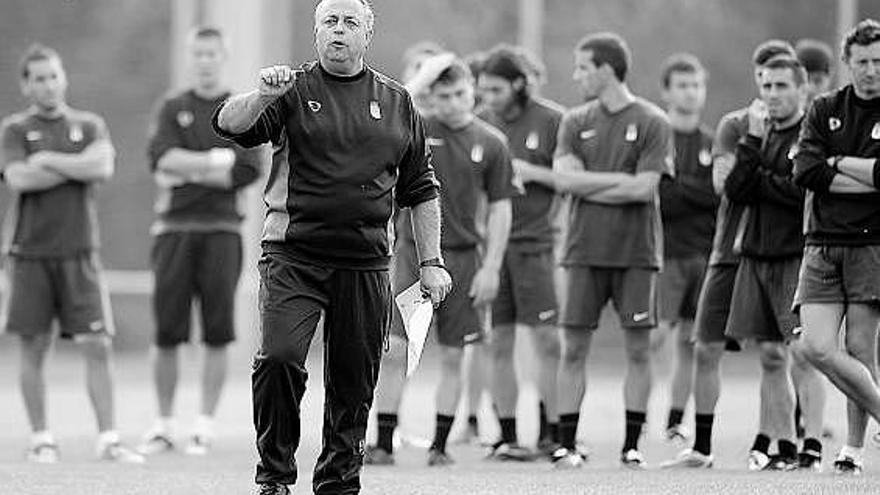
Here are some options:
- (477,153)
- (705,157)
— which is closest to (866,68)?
(477,153)

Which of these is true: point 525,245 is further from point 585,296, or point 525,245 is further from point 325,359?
point 325,359

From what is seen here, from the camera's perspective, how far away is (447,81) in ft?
39.1

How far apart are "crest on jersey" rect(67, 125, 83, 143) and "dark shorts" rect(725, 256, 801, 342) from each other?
14.3 feet

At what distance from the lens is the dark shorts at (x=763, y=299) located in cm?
1092

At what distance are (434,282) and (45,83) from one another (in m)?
4.91

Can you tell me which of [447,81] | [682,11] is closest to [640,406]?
[447,81]

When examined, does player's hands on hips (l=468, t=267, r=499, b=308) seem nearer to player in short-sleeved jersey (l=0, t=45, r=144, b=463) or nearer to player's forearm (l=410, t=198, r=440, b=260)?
player in short-sleeved jersey (l=0, t=45, r=144, b=463)

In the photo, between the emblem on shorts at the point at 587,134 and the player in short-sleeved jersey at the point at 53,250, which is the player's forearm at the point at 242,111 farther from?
the player in short-sleeved jersey at the point at 53,250

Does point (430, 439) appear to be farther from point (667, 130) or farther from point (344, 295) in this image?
point (344, 295)

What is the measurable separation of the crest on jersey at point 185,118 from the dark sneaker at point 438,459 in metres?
2.90

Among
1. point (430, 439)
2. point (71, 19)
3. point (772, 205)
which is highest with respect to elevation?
point (71, 19)

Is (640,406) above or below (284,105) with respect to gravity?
below

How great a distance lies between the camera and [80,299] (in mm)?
12445

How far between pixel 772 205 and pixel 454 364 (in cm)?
219
